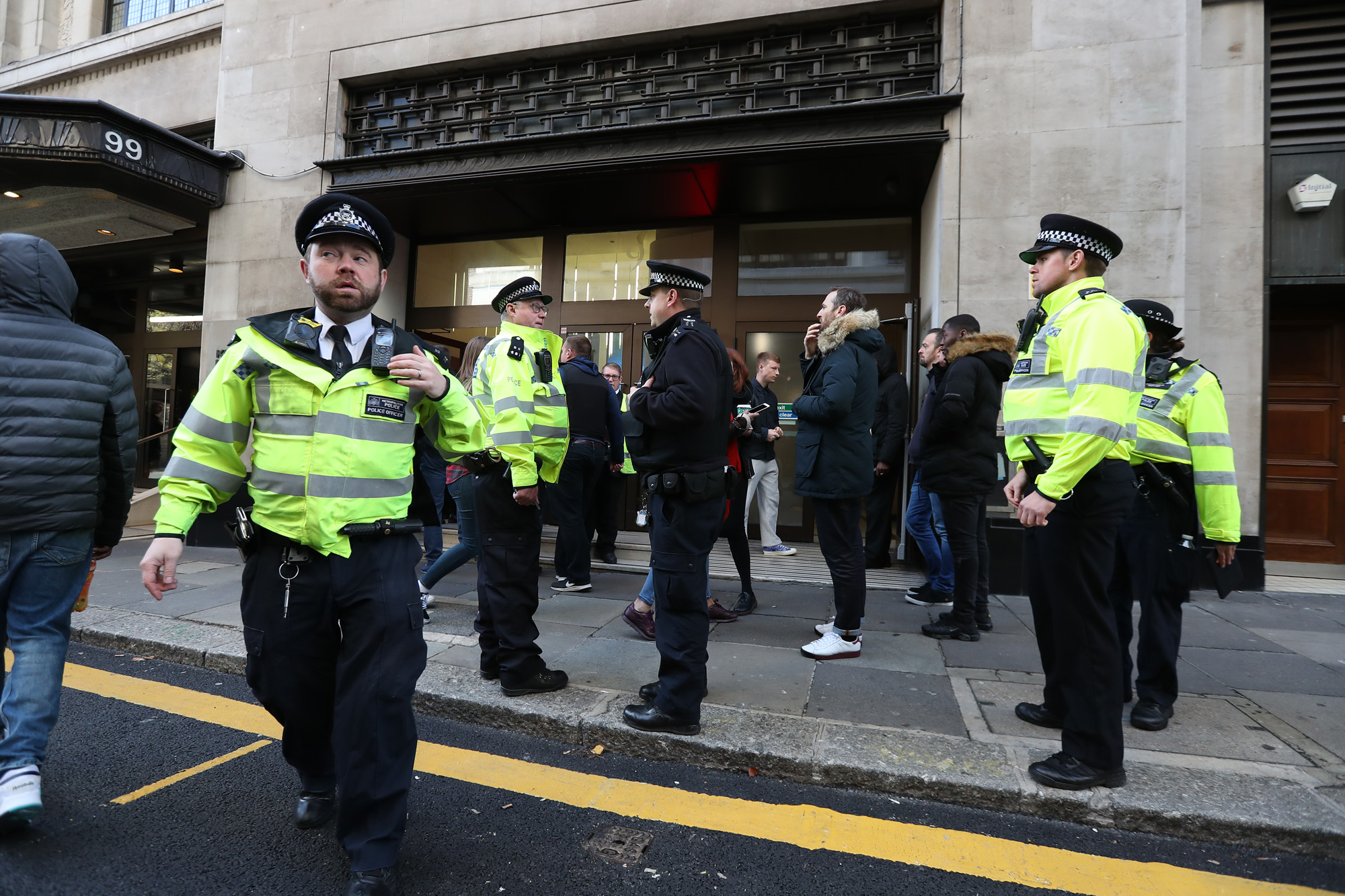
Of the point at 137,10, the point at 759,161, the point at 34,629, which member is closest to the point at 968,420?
the point at 759,161

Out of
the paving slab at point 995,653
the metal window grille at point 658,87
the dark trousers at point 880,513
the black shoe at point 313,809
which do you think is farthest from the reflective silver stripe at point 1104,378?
the metal window grille at point 658,87

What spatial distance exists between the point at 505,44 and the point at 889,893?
8131 millimetres

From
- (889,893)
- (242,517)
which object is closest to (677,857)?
(889,893)

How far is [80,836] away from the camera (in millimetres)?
2152

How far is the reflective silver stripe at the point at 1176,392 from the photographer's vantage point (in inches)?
122

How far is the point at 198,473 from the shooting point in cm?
194

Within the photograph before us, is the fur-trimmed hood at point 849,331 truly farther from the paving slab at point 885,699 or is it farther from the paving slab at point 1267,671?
the paving slab at point 1267,671

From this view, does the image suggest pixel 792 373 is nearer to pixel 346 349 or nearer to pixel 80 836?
pixel 346 349

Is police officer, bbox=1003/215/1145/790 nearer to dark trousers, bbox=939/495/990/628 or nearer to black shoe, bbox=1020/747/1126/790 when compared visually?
black shoe, bbox=1020/747/1126/790

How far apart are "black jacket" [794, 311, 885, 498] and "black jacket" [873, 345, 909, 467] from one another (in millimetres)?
2130

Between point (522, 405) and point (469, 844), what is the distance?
1983 mm

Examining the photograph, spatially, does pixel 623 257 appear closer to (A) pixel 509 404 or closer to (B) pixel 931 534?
(B) pixel 931 534

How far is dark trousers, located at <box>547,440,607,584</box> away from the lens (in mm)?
5148

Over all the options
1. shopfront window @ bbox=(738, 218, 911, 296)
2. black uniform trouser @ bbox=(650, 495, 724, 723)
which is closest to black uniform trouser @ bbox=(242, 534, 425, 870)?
black uniform trouser @ bbox=(650, 495, 724, 723)
